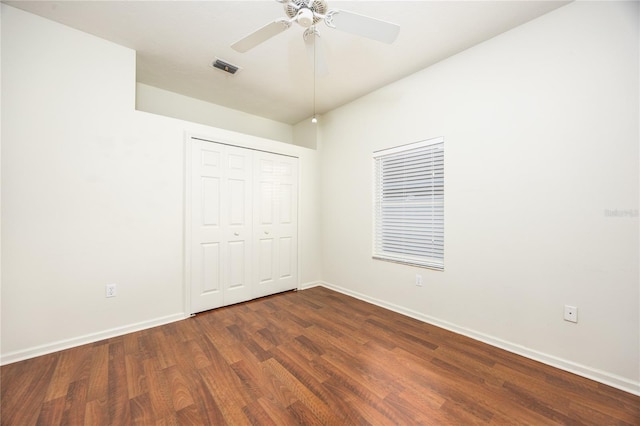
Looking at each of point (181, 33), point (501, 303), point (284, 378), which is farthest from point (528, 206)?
point (181, 33)

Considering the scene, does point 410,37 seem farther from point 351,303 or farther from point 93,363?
point 93,363

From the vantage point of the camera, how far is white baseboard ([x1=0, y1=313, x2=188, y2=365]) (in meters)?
2.00

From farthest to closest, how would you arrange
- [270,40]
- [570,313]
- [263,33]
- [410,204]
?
1. [410,204]
2. [270,40]
3. [570,313]
4. [263,33]

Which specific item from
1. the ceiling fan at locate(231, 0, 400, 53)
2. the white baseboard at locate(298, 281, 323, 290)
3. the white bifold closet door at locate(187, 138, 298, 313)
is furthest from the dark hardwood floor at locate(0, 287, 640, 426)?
the ceiling fan at locate(231, 0, 400, 53)

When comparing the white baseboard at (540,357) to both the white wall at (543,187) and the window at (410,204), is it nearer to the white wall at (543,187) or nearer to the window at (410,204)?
the white wall at (543,187)

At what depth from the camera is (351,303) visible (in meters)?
3.30

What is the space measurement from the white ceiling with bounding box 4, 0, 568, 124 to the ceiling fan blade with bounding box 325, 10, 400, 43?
49cm

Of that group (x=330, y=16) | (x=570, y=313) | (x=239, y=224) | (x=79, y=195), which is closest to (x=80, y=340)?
(x=79, y=195)

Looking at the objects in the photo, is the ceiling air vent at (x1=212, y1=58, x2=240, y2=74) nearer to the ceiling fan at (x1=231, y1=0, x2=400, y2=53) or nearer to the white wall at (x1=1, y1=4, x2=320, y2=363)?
the white wall at (x1=1, y1=4, x2=320, y2=363)

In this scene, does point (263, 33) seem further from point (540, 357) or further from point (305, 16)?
point (540, 357)

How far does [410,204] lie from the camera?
2.98 metres

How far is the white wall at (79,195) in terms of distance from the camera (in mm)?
2027

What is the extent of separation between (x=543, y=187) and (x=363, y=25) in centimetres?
187

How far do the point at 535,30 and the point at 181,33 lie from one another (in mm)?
3048
